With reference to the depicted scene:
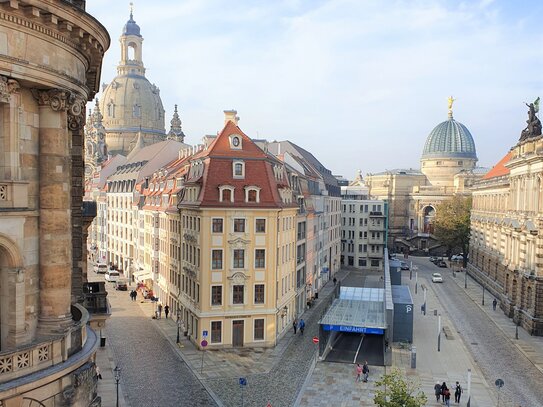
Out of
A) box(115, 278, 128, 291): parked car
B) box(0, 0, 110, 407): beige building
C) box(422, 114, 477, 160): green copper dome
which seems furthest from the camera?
box(422, 114, 477, 160): green copper dome

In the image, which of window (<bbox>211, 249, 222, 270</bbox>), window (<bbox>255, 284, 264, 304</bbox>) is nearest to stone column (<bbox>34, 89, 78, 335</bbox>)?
window (<bbox>211, 249, 222, 270</bbox>)

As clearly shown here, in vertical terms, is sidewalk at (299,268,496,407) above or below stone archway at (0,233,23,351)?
below

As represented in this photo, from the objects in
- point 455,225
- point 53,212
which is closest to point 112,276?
point 53,212

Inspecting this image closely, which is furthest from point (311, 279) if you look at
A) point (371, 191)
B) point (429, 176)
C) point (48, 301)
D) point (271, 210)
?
point (429, 176)

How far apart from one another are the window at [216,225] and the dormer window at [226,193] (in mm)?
1698

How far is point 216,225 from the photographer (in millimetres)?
45250

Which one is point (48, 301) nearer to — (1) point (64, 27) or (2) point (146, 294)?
(1) point (64, 27)

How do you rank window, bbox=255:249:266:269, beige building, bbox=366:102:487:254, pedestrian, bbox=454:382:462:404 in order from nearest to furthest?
pedestrian, bbox=454:382:462:404
window, bbox=255:249:266:269
beige building, bbox=366:102:487:254

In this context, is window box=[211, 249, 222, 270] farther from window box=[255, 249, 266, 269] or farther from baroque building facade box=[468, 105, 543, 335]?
baroque building facade box=[468, 105, 543, 335]

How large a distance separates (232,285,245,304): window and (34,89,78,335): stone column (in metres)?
28.4

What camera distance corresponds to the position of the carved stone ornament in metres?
15.5

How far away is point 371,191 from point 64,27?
141 metres

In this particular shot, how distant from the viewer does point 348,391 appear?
1438 inches

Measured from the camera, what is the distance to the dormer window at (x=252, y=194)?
1811 inches
